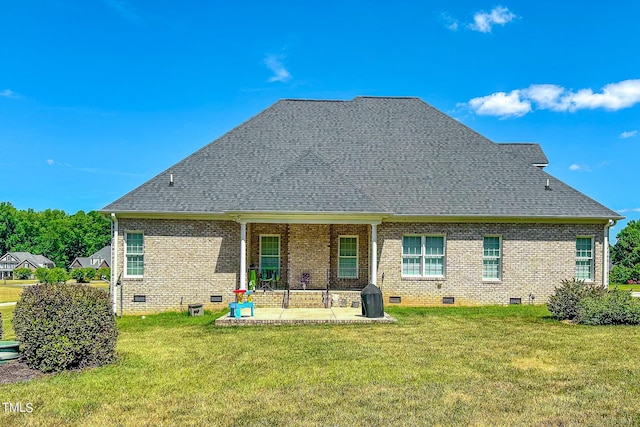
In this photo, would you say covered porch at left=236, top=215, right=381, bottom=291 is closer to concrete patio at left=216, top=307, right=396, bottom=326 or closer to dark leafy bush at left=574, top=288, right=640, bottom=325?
concrete patio at left=216, top=307, right=396, bottom=326

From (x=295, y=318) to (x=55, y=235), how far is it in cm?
9411

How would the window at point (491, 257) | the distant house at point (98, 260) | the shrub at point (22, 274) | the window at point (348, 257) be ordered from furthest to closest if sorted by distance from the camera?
the distant house at point (98, 260) < the shrub at point (22, 274) < the window at point (348, 257) < the window at point (491, 257)

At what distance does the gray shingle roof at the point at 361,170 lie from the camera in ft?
56.1

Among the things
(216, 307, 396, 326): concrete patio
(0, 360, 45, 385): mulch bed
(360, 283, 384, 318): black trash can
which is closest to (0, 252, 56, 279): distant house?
(216, 307, 396, 326): concrete patio

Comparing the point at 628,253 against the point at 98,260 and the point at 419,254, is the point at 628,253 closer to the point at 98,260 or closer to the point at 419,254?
the point at 419,254

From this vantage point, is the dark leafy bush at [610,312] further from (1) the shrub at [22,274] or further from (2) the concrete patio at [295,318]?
(1) the shrub at [22,274]

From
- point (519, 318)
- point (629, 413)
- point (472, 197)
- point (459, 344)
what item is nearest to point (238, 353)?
point (459, 344)

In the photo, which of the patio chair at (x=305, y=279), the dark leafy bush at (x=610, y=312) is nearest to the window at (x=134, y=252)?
the patio chair at (x=305, y=279)

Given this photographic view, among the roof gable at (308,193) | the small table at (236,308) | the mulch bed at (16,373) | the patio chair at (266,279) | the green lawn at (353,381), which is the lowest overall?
the mulch bed at (16,373)

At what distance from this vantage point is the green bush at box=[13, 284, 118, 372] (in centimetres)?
838

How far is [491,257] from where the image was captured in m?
17.8

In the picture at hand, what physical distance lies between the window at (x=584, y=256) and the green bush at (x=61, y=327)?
54.3 ft

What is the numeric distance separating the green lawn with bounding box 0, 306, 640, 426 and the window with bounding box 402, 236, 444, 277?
17.7 ft

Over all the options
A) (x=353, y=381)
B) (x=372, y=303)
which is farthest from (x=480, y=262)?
(x=353, y=381)
